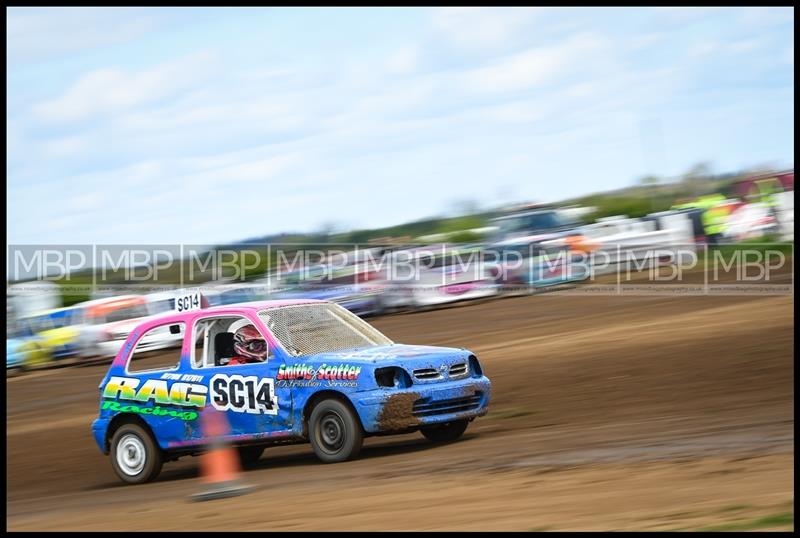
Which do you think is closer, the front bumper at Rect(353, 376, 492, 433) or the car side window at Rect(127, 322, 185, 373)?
the front bumper at Rect(353, 376, 492, 433)

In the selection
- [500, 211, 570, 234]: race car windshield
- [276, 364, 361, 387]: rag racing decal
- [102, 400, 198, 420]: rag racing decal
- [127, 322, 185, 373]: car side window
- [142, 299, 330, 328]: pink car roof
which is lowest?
[102, 400, 198, 420]: rag racing decal

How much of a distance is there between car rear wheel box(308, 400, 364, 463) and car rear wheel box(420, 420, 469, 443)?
1.22 meters

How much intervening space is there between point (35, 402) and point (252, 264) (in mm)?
11745

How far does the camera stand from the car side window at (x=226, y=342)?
35.0 ft

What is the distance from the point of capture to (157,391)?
A: 11.0 metres

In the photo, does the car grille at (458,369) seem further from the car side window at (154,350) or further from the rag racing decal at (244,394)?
the car side window at (154,350)

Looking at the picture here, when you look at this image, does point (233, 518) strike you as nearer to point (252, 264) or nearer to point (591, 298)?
point (591, 298)

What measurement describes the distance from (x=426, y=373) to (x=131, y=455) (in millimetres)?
3140

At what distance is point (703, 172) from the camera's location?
1581 inches

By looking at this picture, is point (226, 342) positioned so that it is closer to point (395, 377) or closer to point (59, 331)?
point (395, 377)

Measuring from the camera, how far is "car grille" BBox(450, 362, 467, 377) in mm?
10445

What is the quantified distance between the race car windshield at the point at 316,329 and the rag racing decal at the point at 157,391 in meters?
0.90

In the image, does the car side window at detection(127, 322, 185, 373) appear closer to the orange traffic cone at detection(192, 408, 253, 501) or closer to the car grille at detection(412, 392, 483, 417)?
→ the orange traffic cone at detection(192, 408, 253, 501)

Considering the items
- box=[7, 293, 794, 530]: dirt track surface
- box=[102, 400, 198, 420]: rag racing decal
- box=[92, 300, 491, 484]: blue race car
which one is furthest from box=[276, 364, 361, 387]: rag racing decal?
box=[102, 400, 198, 420]: rag racing decal
